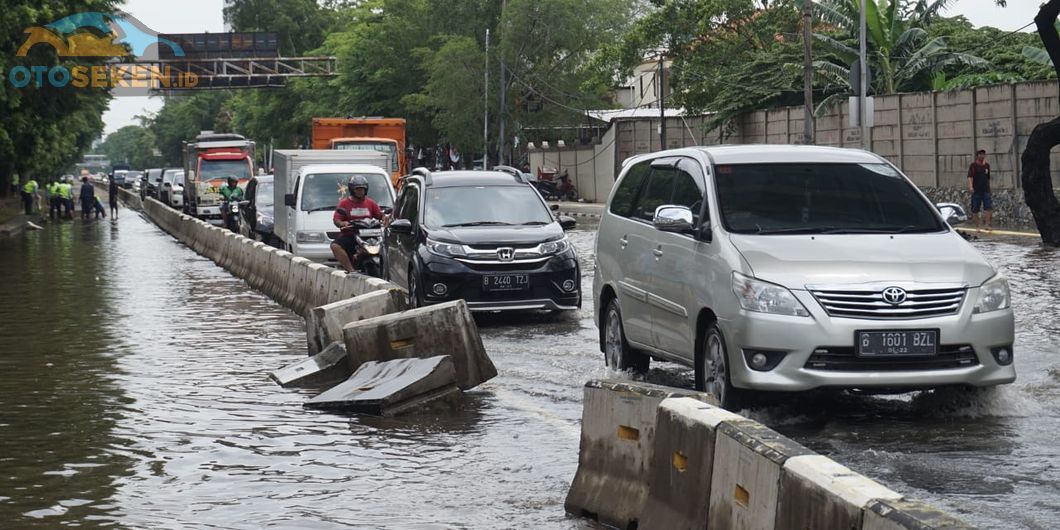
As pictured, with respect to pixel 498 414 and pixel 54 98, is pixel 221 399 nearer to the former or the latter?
pixel 498 414

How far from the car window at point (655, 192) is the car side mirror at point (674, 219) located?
858 mm

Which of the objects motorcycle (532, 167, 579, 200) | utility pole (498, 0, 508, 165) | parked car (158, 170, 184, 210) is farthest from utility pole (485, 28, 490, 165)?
parked car (158, 170, 184, 210)

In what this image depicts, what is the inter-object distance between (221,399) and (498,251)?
5.43 metres

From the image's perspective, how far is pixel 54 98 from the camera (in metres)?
49.1

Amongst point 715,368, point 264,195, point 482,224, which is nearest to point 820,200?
point 715,368

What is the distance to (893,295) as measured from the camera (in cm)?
923

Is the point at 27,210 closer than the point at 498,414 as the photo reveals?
No

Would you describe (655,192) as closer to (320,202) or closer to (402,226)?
(402,226)

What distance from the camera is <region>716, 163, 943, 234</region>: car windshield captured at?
33.8ft

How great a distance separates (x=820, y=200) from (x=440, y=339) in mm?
2850

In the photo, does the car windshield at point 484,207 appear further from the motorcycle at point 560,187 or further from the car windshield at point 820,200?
the motorcycle at point 560,187

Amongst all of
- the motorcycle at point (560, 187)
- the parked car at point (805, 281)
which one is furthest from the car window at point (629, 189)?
the motorcycle at point (560, 187)

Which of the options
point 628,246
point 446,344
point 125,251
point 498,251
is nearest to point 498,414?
point 446,344

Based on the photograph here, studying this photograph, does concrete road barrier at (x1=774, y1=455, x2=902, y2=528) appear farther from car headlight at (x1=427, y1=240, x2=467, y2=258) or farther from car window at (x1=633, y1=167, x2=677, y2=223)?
car headlight at (x1=427, y1=240, x2=467, y2=258)
